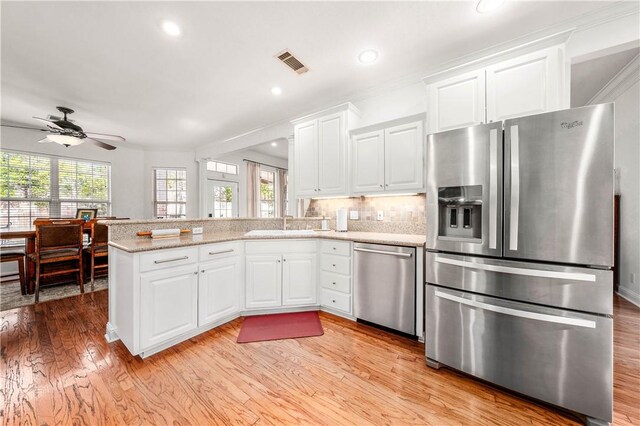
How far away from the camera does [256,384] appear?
5.52ft

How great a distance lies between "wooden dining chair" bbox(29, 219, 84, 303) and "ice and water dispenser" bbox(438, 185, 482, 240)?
4743 mm

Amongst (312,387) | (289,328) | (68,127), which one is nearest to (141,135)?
(68,127)

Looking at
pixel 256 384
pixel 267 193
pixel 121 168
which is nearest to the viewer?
pixel 256 384

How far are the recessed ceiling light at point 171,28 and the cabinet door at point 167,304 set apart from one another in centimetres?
209

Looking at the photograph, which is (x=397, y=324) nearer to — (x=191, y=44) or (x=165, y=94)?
(x=191, y=44)

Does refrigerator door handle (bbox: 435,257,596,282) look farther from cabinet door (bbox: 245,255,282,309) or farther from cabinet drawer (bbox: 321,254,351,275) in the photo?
cabinet door (bbox: 245,255,282,309)

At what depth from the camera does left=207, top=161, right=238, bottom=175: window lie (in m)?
6.36

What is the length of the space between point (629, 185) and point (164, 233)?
5.89 meters

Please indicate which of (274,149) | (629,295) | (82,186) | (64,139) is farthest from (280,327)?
(82,186)

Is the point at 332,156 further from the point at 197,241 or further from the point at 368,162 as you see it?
the point at 197,241

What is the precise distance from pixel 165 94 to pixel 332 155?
98.5 inches

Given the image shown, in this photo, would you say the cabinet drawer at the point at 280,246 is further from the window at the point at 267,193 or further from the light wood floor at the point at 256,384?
the window at the point at 267,193

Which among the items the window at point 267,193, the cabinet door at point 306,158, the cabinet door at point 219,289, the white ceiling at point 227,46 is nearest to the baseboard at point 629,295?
the white ceiling at point 227,46

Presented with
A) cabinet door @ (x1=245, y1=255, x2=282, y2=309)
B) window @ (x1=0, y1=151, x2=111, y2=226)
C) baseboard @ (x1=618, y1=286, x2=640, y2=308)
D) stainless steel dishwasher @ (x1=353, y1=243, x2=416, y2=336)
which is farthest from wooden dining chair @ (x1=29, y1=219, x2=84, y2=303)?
baseboard @ (x1=618, y1=286, x2=640, y2=308)
